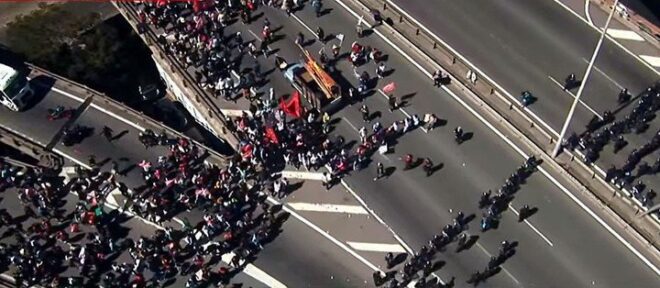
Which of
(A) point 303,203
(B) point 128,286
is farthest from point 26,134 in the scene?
(A) point 303,203

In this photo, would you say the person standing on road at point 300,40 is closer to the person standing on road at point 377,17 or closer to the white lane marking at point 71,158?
the person standing on road at point 377,17

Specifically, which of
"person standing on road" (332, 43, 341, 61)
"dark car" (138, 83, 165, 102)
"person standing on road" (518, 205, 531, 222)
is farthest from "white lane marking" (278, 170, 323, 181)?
"dark car" (138, 83, 165, 102)

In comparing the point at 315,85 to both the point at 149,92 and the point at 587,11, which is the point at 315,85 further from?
the point at 587,11

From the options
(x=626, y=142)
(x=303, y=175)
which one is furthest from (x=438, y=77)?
(x=626, y=142)

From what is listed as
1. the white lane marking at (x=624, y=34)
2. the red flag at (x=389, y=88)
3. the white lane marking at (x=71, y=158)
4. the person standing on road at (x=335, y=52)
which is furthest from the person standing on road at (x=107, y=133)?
the white lane marking at (x=624, y=34)

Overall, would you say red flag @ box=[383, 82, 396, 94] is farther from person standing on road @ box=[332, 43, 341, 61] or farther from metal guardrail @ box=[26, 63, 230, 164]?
metal guardrail @ box=[26, 63, 230, 164]
